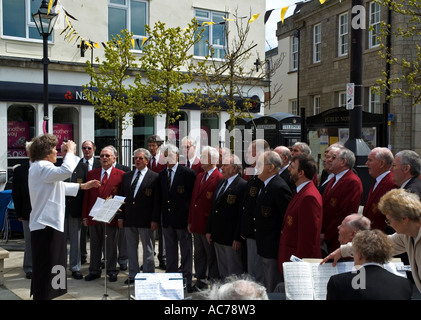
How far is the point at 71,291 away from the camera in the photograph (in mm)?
7039

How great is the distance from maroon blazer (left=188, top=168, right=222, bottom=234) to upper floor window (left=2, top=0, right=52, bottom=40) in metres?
13.0

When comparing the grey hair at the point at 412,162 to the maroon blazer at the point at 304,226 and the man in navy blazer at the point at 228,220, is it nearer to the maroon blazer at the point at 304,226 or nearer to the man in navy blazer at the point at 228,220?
the maroon blazer at the point at 304,226

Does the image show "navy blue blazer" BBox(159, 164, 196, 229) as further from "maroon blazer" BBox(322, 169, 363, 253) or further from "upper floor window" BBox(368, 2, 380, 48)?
"upper floor window" BBox(368, 2, 380, 48)

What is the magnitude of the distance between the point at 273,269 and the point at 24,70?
47.2 ft

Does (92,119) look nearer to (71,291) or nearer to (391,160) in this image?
(71,291)

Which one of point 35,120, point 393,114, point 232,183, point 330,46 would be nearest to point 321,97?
point 330,46

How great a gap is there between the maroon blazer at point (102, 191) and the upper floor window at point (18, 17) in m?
11.5

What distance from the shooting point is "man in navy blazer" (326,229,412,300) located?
3193 millimetres

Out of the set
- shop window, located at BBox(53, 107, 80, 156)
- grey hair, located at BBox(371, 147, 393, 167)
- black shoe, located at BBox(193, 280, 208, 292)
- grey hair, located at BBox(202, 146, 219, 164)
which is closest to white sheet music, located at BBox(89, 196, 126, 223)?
grey hair, located at BBox(202, 146, 219, 164)

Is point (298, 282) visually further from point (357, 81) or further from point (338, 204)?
point (357, 81)

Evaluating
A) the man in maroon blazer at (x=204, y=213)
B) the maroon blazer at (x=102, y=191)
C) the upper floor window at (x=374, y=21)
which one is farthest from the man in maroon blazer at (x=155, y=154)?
the upper floor window at (x=374, y=21)

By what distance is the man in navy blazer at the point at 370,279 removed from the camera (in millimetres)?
3193

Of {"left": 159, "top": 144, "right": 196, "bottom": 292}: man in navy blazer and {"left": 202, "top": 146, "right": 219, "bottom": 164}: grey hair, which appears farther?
{"left": 159, "top": 144, "right": 196, "bottom": 292}: man in navy blazer

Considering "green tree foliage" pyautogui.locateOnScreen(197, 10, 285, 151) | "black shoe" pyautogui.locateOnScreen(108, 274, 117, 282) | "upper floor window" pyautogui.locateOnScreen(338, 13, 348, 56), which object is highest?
"upper floor window" pyautogui.locateOnScreen(338, 13, 348, 56)
